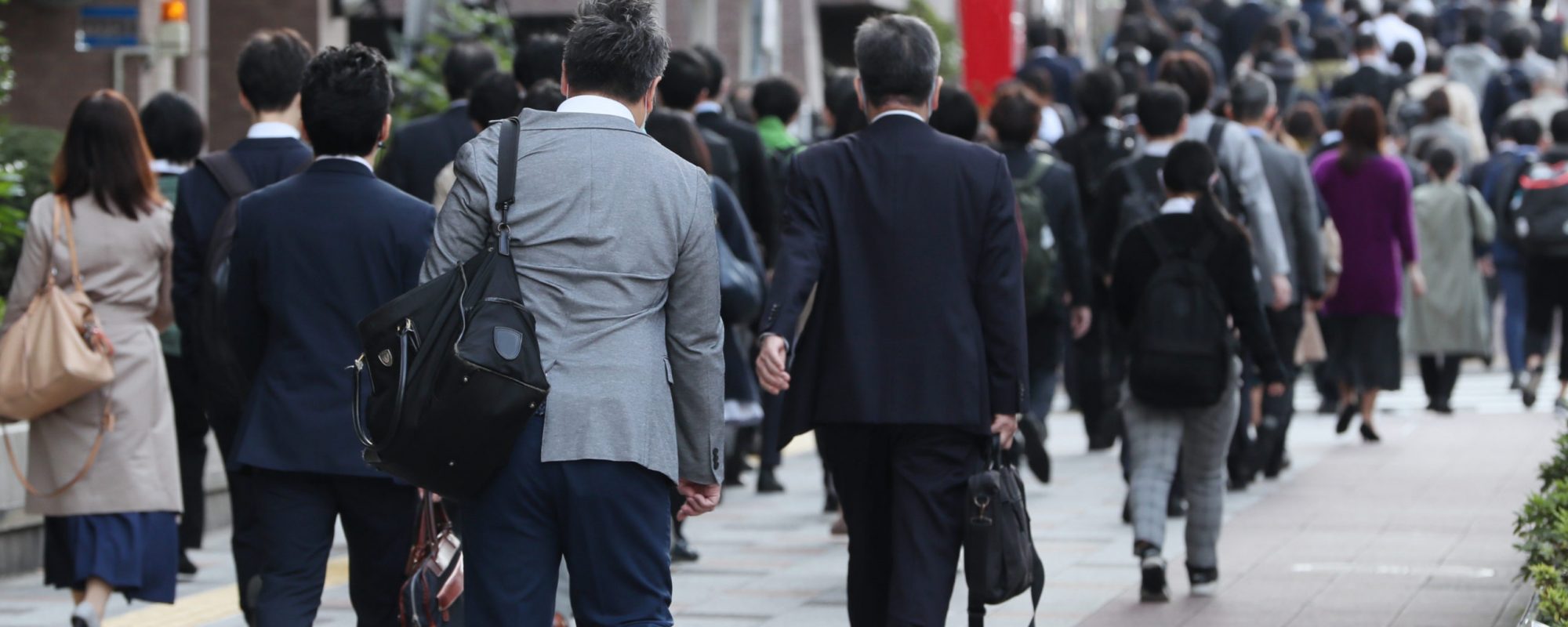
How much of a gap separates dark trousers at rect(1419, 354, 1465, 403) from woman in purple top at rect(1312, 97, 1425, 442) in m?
2.18

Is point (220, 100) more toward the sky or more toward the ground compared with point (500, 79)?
more toward the ground

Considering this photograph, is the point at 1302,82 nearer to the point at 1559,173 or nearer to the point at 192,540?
the point at 1559,173

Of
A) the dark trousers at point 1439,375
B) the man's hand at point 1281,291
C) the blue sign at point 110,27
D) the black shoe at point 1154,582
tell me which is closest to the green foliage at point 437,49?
the blue sign at point 110,27

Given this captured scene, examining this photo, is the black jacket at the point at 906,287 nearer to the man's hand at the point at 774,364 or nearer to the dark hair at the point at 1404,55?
the man's hand at the point at 774,364

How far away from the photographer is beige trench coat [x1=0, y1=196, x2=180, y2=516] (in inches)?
273

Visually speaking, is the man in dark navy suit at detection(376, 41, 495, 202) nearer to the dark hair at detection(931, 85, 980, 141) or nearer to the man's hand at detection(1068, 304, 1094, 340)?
the dark hair at detection(931, 85, 980, 141)

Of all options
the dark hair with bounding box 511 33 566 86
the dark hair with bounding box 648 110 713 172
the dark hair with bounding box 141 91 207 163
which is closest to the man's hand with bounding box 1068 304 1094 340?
the dark hair with bounding box 648 110 713 172

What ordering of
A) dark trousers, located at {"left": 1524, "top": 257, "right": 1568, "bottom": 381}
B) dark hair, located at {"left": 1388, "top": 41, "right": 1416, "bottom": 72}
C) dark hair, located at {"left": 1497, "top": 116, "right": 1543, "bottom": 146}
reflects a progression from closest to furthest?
dark trousers, located at {"left": 1524, "top": 257, "right": 1568, "bottom": 381}, dark hair, located at {"left": 1497, "top": 116, "right": 1543, "bottom": 146}, dark hair, located at {"left": 1388, "top": 41, "right": 1416, "bottom": 72}

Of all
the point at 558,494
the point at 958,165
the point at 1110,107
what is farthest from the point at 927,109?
the point at 1110,107

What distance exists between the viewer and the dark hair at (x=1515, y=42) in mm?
19891

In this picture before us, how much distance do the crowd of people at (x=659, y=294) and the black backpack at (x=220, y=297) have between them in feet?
0.05

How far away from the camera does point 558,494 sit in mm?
4145

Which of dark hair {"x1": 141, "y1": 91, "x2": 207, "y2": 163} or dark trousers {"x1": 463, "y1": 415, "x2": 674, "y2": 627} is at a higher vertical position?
dark hair {"x1": 141, "y1": 91, "x2": 207, "y2": 163}

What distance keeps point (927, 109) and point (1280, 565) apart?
10.7 feet
